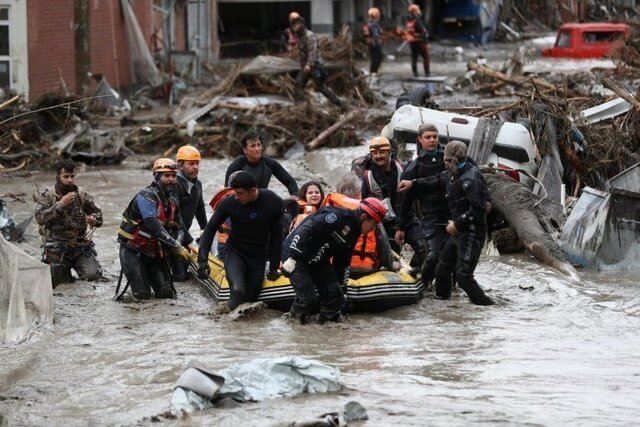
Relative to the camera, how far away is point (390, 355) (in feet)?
33.5

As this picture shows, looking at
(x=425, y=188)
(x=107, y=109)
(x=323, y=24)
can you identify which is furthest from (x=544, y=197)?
(x=323, y=24)

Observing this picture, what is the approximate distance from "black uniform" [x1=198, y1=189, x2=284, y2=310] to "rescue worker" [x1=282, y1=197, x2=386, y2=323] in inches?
8.6

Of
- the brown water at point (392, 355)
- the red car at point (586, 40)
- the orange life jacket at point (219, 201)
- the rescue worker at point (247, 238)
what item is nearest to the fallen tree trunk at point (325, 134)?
the brown water at point (392, 355)

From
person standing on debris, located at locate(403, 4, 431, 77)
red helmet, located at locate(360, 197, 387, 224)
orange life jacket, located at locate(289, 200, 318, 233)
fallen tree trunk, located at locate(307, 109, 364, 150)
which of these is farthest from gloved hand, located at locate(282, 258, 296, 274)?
person standing on debris, located at locate(403, 4, 431, 77)

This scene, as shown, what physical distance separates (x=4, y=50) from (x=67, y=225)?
12.1 metres

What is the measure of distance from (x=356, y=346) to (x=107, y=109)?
15.8 metres

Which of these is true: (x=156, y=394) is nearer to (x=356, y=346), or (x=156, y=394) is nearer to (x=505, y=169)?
(x=356, y=346)

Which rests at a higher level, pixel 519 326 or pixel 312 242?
pixel 312 242

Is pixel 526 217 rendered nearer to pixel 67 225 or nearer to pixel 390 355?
pixel 390 355

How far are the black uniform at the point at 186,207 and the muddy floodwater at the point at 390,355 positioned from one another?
0.19m

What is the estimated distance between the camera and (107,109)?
83.5 ft

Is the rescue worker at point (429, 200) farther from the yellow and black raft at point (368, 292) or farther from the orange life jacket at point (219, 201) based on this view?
the orange life jacket at point (219, 201)

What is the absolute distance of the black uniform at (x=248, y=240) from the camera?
37.7 ft

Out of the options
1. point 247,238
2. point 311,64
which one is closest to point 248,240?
point 247,238
